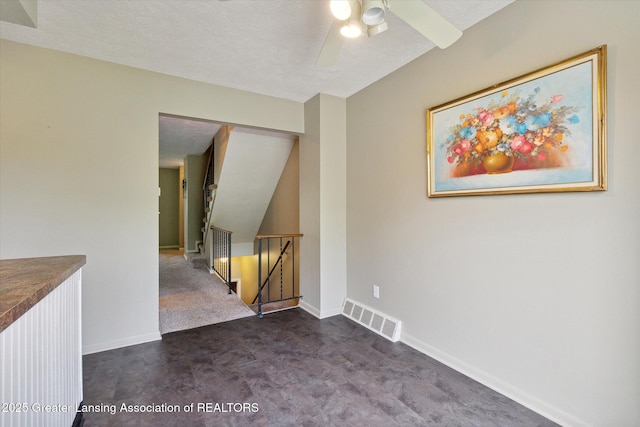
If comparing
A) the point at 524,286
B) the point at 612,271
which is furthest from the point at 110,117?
the point at 612,271

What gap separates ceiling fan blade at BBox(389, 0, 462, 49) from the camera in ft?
4.49

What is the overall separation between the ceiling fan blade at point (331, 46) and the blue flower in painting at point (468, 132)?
1073 mm

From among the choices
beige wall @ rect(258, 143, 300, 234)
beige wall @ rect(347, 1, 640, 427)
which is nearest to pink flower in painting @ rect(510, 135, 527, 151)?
beige wall @ rect(347, 1, 640, 427)

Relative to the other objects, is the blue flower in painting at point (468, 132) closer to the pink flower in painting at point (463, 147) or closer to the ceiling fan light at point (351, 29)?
the pink flower in painting at point (463, 147)

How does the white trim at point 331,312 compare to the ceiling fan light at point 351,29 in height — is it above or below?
below

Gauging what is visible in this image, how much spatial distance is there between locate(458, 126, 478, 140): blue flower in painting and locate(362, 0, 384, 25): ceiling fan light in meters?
1.10

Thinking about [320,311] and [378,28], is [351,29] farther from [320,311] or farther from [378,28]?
[320,311]

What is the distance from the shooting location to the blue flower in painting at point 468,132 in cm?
209

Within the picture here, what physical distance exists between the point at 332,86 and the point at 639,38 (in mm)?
2238

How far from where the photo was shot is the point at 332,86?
308 centimetres

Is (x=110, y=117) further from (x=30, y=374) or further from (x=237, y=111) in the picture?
(x=30, y=374)

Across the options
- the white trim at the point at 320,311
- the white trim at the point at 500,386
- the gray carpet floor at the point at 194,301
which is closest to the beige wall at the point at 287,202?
the white trim at the point at 320,311

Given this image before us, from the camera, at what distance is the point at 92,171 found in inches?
98.6

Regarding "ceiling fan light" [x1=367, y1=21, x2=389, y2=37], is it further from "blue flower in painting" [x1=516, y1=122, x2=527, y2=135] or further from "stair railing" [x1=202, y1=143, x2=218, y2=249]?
"stair railing" [x1=202, y1=143, x2=218, y2=249]
